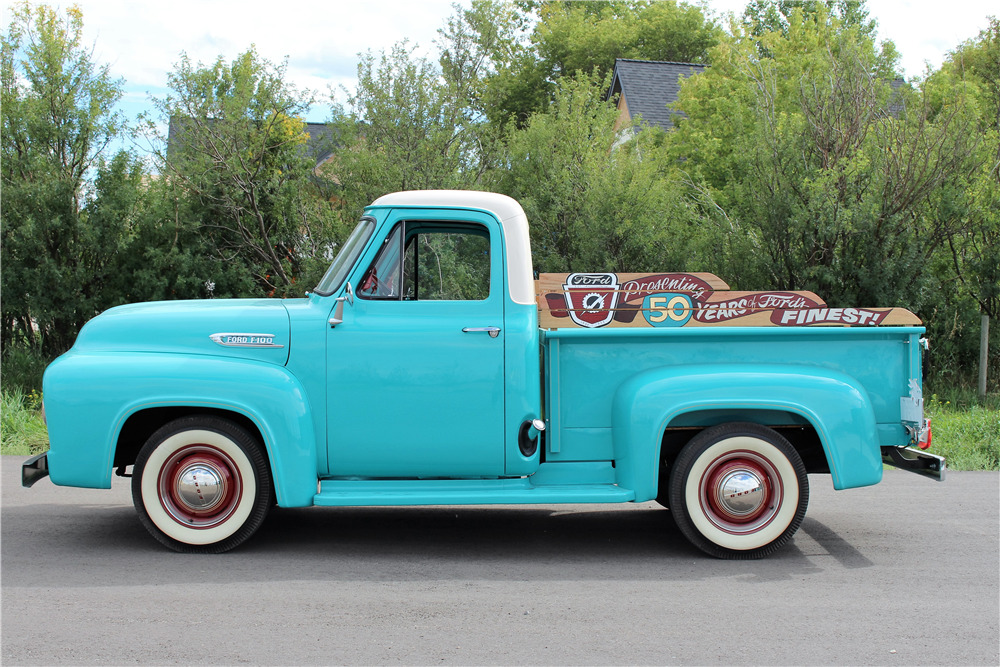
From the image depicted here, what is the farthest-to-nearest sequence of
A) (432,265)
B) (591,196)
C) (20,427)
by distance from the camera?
(591,196) < (20,427) < (432,265)

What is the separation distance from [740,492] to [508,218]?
7.11 feet

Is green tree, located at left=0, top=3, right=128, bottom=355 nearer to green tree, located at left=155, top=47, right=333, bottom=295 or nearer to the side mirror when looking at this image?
green tree, located at left=155, top=47, right=333, bottom=295

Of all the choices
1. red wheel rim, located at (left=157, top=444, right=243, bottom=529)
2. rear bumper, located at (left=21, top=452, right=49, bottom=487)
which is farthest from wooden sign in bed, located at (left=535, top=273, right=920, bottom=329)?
rear bumper, located at (left=21, top=452, right=49, bottom=487)

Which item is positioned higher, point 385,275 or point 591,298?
point 385,275

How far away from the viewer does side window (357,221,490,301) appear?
5359 mm

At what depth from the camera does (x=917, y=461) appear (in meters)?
5.48

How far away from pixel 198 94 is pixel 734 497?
8.76 m

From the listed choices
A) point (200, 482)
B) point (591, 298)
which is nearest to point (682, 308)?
point (591, 298)

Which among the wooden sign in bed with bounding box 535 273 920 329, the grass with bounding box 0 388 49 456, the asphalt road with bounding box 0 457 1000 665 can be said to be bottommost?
the asphalt road with bounding box 0 457 1000 665

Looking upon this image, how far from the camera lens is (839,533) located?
5996 millimetres

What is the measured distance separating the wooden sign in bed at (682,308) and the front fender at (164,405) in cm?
169

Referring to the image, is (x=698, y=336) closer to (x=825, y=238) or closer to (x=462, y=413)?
(x=462, y=413)

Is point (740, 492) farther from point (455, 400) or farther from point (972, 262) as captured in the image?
point (972, 262)

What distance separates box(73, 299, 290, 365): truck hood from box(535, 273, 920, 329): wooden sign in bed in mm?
1667
